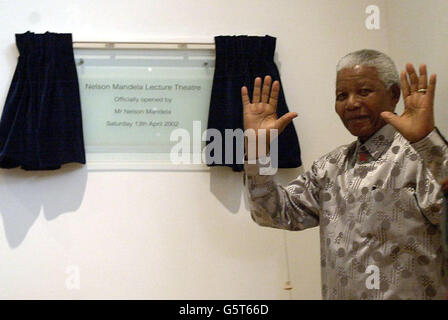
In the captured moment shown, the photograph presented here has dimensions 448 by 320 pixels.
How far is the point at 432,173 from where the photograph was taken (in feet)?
3.78

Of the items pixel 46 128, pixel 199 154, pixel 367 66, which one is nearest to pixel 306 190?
pixel 367 66

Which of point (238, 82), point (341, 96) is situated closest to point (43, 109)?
point (238, 82)

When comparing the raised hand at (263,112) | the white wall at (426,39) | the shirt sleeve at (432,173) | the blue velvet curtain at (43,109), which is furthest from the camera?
the blue velvet curtain at (43,109)

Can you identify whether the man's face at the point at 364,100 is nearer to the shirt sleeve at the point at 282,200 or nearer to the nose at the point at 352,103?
the nose at the point at 352,103

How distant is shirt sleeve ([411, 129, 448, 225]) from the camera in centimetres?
113

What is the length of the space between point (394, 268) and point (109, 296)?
1021 mm

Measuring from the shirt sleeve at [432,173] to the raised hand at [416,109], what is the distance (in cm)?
2

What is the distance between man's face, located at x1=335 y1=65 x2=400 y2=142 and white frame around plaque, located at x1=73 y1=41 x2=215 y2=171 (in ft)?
2.26

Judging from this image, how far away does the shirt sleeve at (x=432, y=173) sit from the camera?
1130mm

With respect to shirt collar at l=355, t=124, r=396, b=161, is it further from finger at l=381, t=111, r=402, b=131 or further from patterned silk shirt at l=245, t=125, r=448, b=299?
finger at l=381, t=111, r=402, b=131

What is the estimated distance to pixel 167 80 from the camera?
1938 millimetres

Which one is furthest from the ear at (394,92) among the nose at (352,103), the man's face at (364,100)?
the nose at (352,103)

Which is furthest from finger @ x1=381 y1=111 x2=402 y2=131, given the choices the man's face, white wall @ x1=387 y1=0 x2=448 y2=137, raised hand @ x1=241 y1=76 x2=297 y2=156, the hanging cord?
the hanging cord
